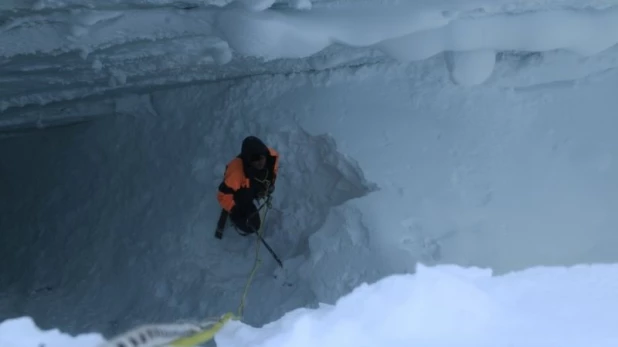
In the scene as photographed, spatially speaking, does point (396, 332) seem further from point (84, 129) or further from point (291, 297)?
point (84, 129)

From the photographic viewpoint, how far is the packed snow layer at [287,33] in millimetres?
3795

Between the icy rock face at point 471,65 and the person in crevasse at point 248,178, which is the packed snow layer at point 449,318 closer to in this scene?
the icy rock face at point 471,65

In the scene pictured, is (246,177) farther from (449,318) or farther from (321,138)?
(449,318)

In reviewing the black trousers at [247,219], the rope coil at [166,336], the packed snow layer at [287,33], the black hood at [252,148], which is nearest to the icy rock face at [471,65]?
the packed snow layer at [287,33]

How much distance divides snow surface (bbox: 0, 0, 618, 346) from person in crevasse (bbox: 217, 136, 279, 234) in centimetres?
49

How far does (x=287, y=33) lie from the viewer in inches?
154

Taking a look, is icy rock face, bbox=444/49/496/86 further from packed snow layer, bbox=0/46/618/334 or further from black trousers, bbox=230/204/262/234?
black trousers, bbox=230/204/262/234

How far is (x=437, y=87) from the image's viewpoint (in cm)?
510

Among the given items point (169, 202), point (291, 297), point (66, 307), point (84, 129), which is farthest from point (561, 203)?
point (84, 129)

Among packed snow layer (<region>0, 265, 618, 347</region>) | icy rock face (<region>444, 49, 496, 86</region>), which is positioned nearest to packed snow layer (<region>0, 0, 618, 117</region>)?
icy rock face (<region>444, 49, 496, 86</region>)

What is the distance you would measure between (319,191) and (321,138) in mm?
544

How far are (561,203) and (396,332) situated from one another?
2830 mm

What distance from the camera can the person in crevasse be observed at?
5082 mm

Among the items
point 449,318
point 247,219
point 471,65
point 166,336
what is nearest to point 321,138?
point 247,219
